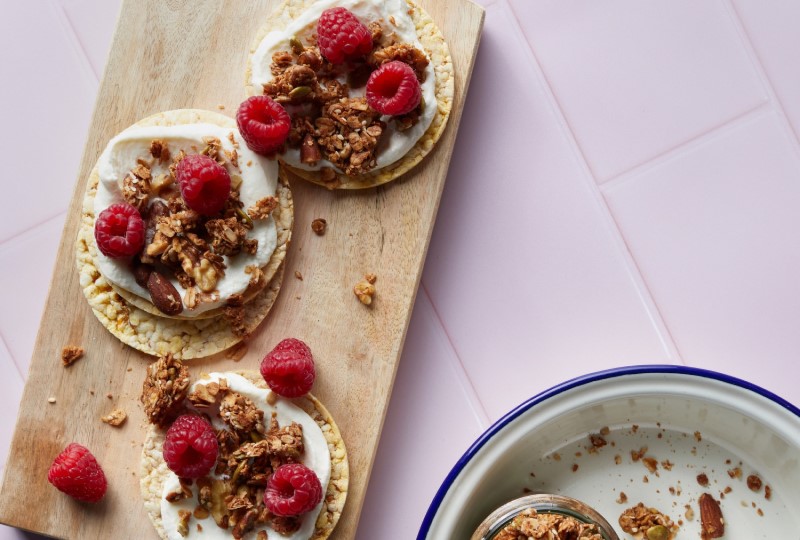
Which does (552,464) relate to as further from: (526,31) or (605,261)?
(526,31)

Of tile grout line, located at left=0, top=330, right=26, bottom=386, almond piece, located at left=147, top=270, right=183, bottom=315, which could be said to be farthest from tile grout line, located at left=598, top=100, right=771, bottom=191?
tile grout line, located at left=0, top=330, right=26, bottom=386

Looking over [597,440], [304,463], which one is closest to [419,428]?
[304,463]

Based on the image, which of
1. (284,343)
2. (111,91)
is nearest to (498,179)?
(284,343)

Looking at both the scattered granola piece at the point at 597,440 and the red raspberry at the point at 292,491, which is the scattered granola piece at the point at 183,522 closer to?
the red raspberry at the point at 292,491

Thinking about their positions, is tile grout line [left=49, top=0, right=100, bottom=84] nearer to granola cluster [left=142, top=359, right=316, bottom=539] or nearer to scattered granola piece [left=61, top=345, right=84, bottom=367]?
scattered granola piece [left=61, top=345, right=84, bottom=367]

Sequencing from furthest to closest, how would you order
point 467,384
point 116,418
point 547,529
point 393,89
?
point 467,384 → point 116,418 → point 393,89 → point 547,529

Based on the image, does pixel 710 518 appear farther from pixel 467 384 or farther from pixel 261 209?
pixel 261 209

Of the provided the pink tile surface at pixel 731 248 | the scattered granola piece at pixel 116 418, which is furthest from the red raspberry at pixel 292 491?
the pink tile surface at pixel 731 248
